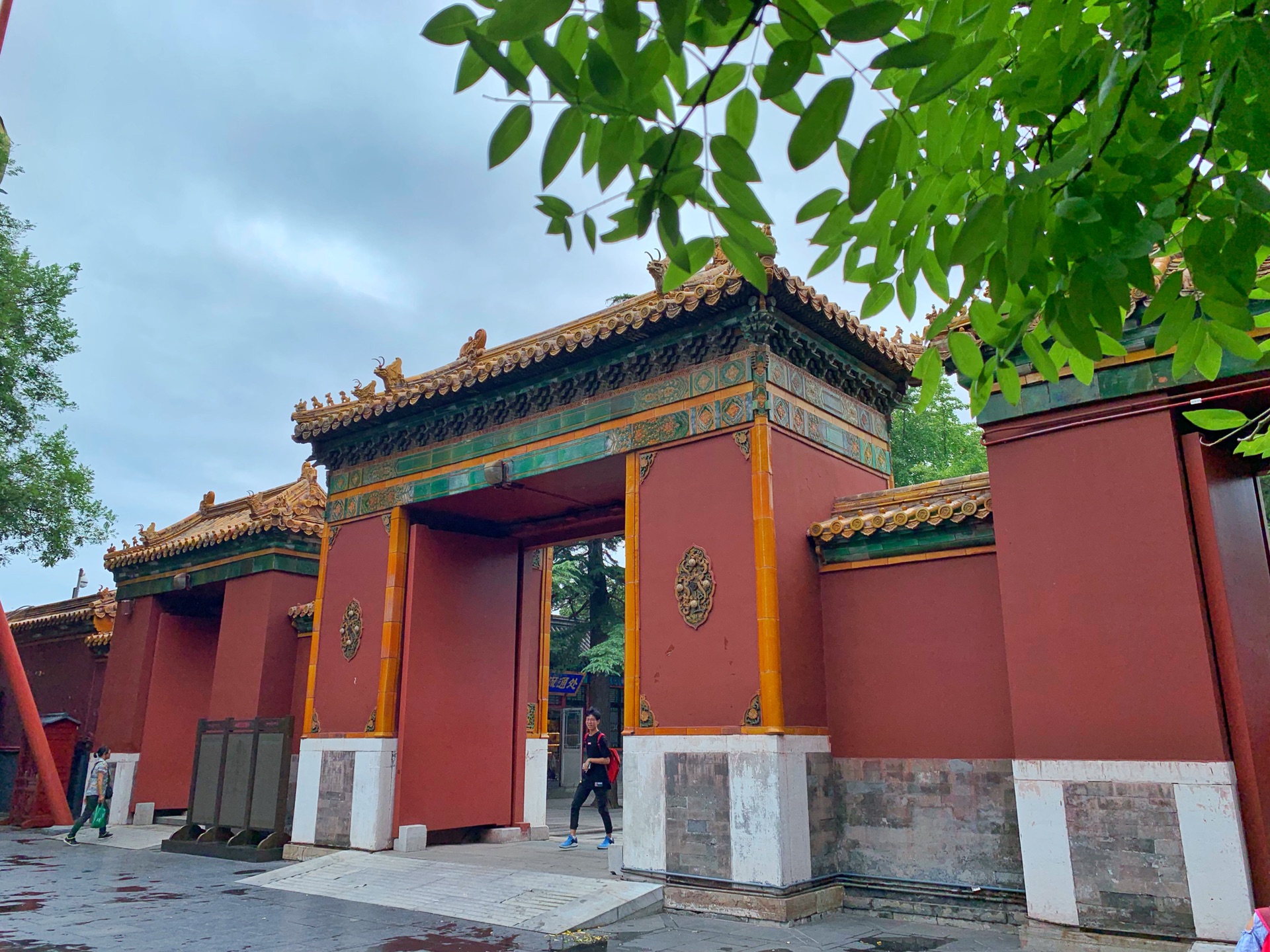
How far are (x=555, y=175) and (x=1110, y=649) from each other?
18.9 ft

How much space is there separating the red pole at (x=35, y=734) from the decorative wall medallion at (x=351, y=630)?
7523mm

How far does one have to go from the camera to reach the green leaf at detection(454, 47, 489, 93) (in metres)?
1.91

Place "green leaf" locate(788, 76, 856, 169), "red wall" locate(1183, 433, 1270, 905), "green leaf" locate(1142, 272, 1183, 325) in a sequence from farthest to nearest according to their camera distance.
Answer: "red wall" locate(1183, 433, 1270, 905) < "green leaf" locate(1142, 272, 1183, 325) < "green leaf" locate(788, 76, 856, 169)

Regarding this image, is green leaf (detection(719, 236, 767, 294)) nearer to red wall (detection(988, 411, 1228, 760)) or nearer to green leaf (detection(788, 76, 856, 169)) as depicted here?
green leaf (detection(788, 76, 856, 169))

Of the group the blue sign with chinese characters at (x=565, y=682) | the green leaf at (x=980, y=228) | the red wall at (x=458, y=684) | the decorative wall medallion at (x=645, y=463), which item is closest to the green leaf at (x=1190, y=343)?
the green leaf at (x=980, y=228)

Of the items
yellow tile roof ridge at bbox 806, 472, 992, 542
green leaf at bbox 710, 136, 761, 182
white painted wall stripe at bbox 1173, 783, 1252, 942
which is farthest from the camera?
yellow tile roof ridge at bbox 806, 472, 992, 542

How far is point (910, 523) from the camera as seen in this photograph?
312 inches

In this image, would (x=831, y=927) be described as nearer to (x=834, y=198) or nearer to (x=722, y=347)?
(x=722, y=347)

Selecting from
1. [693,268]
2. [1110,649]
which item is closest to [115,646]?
[1110,649]

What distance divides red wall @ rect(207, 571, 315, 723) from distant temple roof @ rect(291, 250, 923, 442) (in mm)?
2889

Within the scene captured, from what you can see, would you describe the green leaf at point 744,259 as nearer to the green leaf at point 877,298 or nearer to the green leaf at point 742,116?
the green leaf at point 742,116

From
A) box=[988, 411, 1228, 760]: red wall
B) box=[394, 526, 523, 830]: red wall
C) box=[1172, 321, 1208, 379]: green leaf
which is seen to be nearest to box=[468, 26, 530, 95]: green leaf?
box=[1172, 321, 1208, 379]: green leaf

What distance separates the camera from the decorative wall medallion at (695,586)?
27.0ft

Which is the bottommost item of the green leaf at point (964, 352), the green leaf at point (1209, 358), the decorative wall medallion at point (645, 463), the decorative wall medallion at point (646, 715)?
the decorative wall medallion at point (646, 715)
